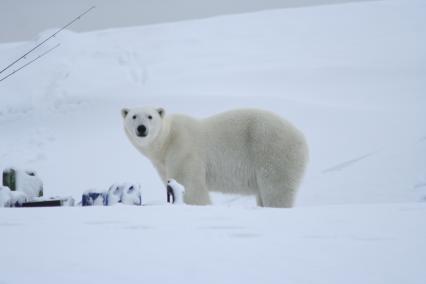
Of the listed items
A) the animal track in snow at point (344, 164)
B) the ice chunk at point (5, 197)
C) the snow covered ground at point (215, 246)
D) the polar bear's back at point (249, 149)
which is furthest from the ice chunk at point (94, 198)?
the animal track in snow at point (344, 164)

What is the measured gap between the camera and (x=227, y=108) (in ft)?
37.6

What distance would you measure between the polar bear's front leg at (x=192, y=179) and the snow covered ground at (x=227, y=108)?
0.96ft

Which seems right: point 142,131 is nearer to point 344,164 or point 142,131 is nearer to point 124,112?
point 124,112

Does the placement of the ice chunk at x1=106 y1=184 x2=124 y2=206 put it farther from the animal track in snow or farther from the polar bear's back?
the animal track in snow

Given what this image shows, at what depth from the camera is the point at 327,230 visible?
2.00 metres

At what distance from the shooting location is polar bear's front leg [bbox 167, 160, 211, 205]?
4.88 meters

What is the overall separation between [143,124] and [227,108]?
652cm

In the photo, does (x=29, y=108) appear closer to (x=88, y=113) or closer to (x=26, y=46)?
(x=88, y=113)

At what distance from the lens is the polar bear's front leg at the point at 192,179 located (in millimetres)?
4883

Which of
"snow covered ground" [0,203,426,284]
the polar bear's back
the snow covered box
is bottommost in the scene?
"snow covered ground" [0,203,426,284]

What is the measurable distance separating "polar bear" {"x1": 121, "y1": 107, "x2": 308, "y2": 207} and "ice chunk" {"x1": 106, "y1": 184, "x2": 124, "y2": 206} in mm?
1408

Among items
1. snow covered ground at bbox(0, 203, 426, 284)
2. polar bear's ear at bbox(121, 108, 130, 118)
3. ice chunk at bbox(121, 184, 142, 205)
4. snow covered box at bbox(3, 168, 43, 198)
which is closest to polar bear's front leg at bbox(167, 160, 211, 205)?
polar bear's ear at bbox(121, 108, 130, 118)

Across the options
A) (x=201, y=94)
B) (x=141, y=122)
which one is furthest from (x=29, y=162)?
(x=141, y=122)

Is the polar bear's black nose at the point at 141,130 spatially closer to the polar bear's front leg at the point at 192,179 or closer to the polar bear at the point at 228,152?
the polar bear at the point at 228,152
